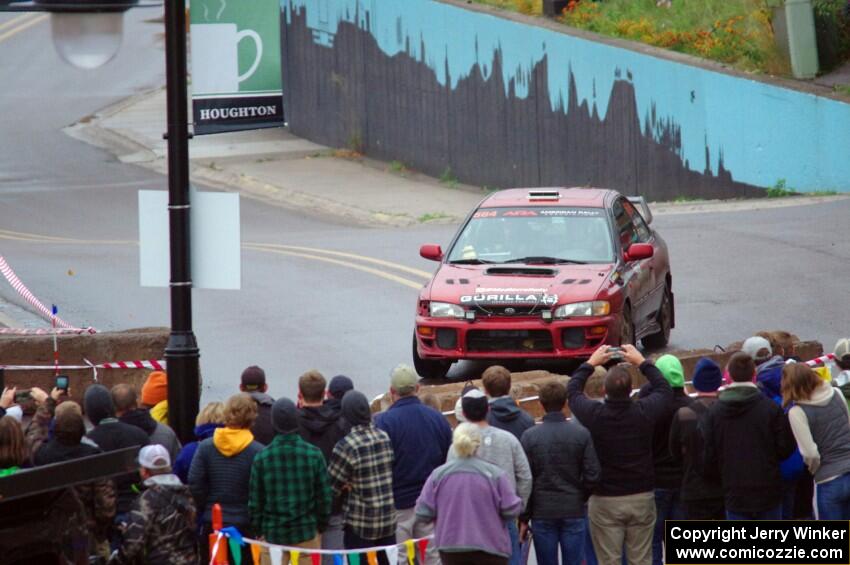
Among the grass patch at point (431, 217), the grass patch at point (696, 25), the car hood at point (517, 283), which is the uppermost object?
the grass patch at point (696, 25)

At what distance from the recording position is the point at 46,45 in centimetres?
5425

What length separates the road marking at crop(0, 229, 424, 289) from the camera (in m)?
21.5

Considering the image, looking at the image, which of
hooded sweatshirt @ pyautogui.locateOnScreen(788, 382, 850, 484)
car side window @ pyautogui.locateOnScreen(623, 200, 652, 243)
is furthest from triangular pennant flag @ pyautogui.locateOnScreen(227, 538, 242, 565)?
car side window @ pyautogui.locateOnScreen(623, 200, 652, 243)

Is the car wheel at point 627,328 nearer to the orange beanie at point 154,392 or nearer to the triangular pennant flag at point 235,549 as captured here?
the orange beanie at point 154,392

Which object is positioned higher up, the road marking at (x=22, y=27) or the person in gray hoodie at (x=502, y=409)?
the road marking at (x=22, y=27)

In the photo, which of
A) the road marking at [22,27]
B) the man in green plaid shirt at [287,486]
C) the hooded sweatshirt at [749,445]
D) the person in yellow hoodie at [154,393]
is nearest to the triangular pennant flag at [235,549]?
the man in green plaid shirt at [287,486]

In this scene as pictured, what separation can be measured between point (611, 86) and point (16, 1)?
23.8 meters

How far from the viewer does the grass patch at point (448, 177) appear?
35531mm

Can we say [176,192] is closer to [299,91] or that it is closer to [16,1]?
[16,1]

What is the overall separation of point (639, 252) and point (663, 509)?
17.5 feet

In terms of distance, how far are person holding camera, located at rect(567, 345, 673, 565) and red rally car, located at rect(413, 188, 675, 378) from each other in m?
4.67

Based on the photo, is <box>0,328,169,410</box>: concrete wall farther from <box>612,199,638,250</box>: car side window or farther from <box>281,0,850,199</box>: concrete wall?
<box>281,0,850,199</box>: concrete wall

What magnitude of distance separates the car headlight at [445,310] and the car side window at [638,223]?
113 inches

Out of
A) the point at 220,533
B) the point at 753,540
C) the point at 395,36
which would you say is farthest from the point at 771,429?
the point at 395,36
